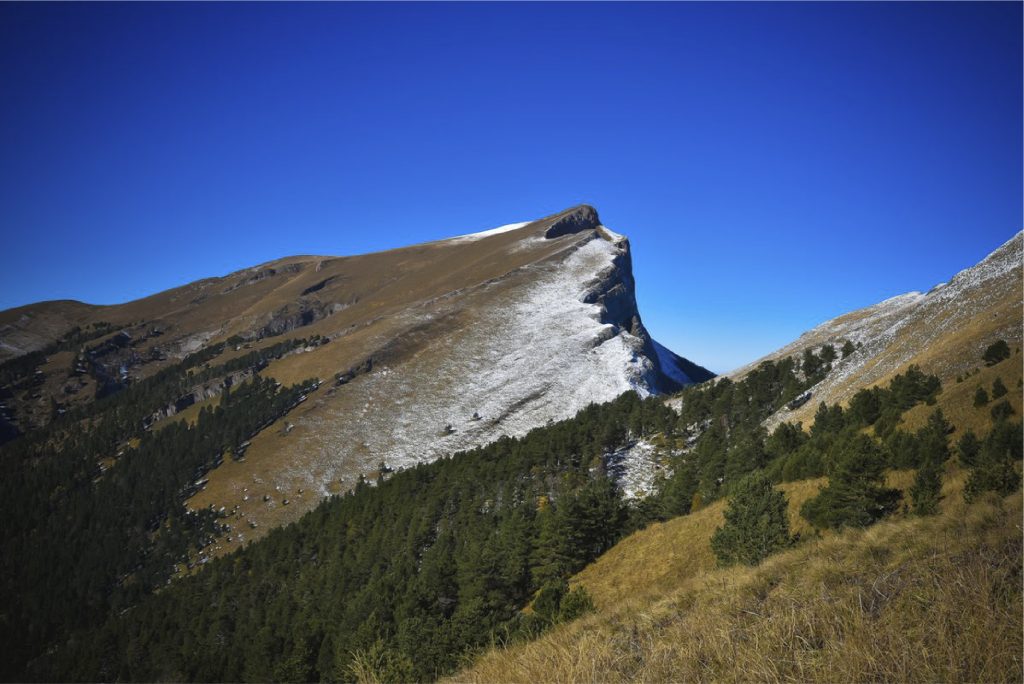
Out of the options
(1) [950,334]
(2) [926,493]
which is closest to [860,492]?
(2) [926,493]

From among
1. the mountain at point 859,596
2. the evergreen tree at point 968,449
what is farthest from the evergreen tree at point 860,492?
the evergreen tree at point 968,449

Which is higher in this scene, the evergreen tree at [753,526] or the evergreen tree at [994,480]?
the evergreen tree at [994,480]

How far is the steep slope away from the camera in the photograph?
Answer: 128 ft

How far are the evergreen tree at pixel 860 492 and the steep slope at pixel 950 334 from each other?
18.5m

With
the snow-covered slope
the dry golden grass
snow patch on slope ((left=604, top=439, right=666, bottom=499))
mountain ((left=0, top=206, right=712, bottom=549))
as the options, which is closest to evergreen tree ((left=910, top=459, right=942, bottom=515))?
the dry golden grass

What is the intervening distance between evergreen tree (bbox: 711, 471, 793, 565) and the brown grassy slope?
12205mm

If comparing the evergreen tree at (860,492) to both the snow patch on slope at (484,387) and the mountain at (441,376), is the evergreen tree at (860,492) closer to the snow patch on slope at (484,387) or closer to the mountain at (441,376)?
the mountain at (441,376)

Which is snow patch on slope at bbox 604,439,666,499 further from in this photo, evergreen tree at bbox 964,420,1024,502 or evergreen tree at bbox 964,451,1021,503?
evergreen tree at bbox 964,451,1021,503

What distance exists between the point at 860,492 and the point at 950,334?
35873 mm

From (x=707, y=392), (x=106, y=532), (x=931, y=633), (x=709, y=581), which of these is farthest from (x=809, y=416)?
(x=106, y=532)

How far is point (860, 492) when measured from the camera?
24031mm

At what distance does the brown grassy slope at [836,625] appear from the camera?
5.74 m

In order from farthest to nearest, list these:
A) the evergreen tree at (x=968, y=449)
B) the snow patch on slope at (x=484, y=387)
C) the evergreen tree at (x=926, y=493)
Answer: the snow patch on slope at (x=484, y=387)
the evergreen tree at (x=968, y=449)
the evergreen tree at (x=926, y=493)

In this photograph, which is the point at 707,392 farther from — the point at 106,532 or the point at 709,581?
the point at 106,532
